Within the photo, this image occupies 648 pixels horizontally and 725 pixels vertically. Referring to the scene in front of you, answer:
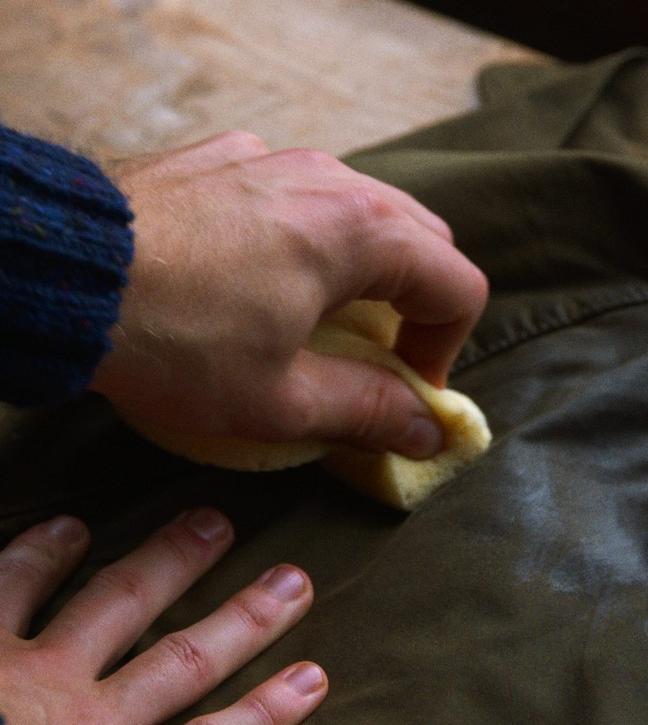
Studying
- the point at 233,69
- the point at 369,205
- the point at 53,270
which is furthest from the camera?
the point at 233,69

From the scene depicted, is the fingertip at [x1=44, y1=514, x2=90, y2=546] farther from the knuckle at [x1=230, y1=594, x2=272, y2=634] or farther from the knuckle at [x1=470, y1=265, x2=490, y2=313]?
the knuckle at [x1=470, y1=265, x2=490, y2=313]

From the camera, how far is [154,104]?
0.98m

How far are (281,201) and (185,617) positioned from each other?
241 millimetres

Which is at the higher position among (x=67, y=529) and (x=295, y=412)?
(x=295, y=412)

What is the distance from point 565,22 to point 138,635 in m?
1.01

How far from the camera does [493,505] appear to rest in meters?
0.55

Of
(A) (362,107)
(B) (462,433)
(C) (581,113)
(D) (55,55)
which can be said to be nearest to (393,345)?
(B) (462,433)

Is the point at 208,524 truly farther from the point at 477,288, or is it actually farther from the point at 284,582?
the point at 477,288

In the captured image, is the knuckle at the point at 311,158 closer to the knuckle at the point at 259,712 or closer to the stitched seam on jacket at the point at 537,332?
the stitched seam on jacket at the point at 537,332

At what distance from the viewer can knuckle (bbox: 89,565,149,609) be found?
0.51m

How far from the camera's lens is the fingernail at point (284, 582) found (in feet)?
1.72

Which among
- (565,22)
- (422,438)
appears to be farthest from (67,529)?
(565,22)

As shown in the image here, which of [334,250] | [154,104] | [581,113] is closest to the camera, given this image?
[334,250]

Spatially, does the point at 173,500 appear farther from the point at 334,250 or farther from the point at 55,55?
the point at 55,55
